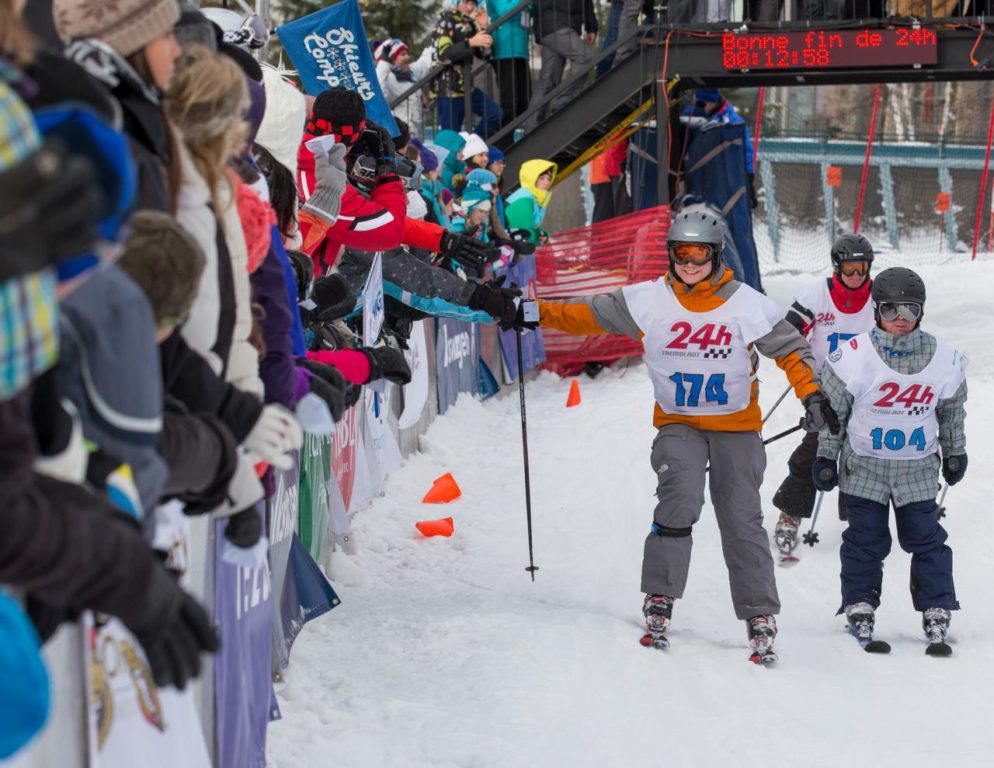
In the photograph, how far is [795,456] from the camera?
891cm

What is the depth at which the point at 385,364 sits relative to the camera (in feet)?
19.1

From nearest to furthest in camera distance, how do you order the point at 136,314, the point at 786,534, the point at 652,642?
the point at 136,314
the point at 652,642
the point at 786,534

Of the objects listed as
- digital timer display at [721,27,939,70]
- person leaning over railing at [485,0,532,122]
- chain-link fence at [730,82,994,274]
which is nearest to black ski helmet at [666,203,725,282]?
digital timer display at [721,27,939,70]

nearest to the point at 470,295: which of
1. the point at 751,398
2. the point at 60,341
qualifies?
the point at 751,398

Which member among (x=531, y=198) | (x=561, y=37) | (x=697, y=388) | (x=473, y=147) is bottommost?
Answer: (x=531, y=198)

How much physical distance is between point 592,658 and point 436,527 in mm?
2584

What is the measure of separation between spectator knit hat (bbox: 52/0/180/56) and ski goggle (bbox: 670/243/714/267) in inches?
163

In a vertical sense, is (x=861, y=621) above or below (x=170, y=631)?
below

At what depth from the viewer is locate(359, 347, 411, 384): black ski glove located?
18.9 feet

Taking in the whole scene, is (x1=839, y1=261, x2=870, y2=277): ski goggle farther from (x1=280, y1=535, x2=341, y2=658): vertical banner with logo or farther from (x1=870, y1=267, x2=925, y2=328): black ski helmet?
(x1=280, y1=535, x2=341, y2=658): vertical banner with logo

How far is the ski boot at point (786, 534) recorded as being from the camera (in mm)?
8688

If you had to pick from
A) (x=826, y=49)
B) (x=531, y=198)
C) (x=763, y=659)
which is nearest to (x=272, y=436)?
(x=763, y=659)

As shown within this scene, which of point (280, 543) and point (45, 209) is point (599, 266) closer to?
point (280, 543)

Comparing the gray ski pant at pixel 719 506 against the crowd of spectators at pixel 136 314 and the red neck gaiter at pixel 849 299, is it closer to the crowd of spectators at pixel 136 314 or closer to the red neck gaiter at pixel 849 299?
the red neck gaiter at pixel 849 299
